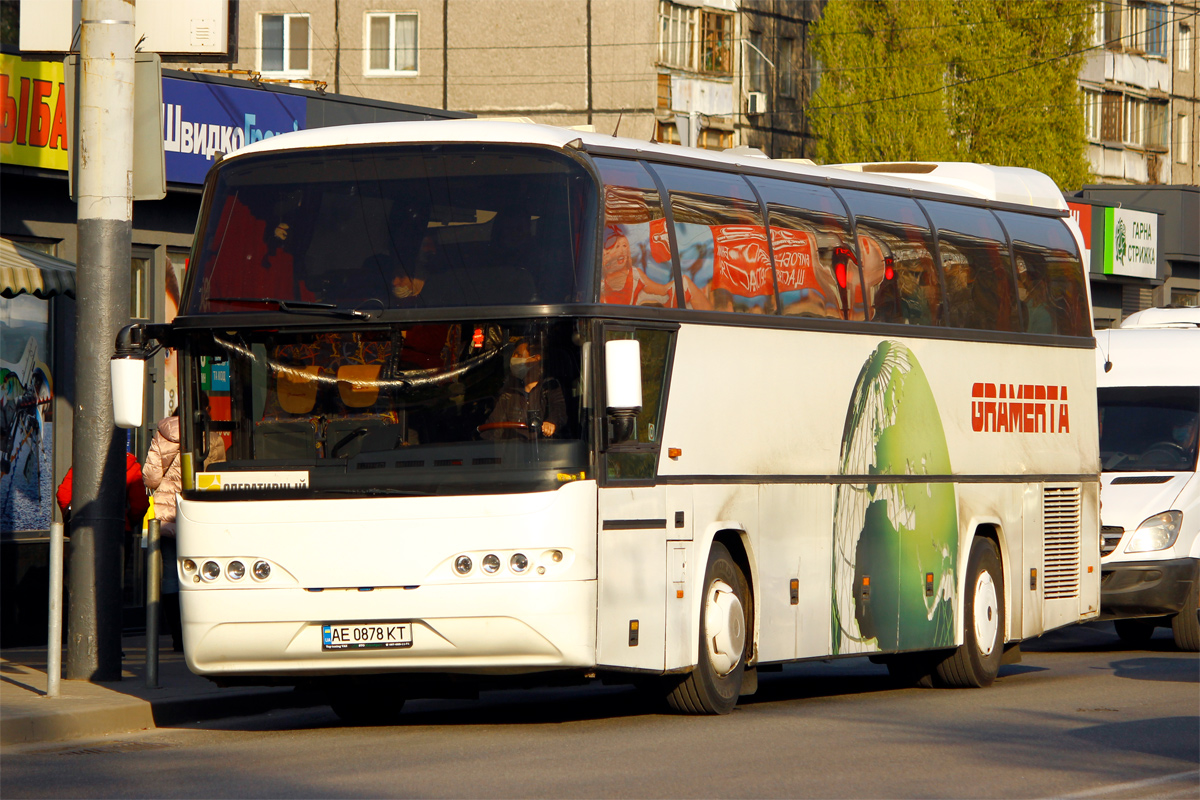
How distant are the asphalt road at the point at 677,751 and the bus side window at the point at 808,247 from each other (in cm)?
268

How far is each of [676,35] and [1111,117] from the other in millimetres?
18231

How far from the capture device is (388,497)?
11.0 m

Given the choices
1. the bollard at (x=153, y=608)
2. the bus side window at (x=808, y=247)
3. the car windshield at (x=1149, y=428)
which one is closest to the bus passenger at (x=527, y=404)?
the bus side window at (x=808, y=247)

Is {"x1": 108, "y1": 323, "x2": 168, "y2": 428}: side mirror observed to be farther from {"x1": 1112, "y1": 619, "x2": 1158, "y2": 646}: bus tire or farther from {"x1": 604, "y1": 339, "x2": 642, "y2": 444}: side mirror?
{"x1": 1112, "y1": 619, "x2": 1158, "y2": 646}: bus tire

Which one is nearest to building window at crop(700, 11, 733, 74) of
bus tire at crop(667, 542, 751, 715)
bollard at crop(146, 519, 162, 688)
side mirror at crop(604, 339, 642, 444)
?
bollard at crop(146, 519, 162, 688)

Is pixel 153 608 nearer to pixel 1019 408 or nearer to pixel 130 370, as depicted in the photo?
pixel 130 370

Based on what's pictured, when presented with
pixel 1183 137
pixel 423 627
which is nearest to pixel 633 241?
pixel 423 627

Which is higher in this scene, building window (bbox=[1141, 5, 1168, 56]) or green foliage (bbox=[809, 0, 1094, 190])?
building window (bbox=[1141, 5, 1168, 56])

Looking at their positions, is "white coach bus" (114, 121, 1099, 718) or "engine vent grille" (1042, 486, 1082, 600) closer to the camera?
"white coach bus" (114, 121, 1099, 718)

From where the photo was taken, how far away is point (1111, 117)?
61219 mm

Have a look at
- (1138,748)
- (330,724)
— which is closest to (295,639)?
(330,724)

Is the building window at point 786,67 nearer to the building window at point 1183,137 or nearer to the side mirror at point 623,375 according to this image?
the building window at point 1183,137

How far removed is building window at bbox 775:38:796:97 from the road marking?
45.1m

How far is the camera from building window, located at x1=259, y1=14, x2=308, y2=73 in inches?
1971
